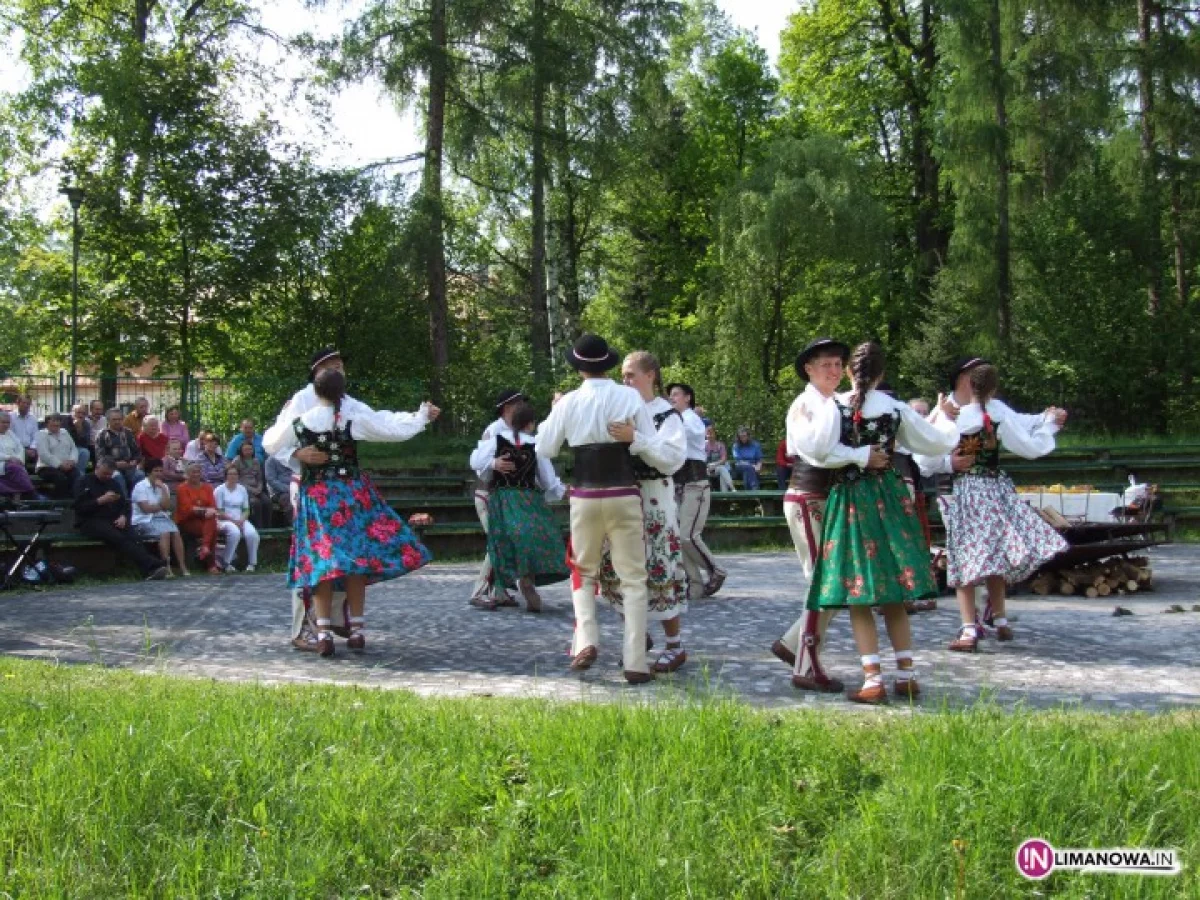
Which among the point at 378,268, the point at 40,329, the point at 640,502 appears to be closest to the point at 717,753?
the point at 640,502

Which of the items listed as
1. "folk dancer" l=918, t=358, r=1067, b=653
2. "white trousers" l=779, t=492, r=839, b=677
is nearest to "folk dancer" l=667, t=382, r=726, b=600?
"folk dancer" l=918, t=358, r=1067, b=653

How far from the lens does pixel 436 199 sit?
2573 cm

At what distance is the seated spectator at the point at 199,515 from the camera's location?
15766 millimetres

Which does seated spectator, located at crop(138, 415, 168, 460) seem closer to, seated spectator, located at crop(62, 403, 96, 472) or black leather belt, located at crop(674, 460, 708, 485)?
seated spectator, located at crop(62, 403, 96, 472)

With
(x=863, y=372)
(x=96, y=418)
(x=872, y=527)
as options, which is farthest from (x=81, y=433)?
(x=872, y=527)

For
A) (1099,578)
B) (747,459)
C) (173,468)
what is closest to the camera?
(1099,578)

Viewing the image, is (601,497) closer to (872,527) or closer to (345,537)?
(872,527)

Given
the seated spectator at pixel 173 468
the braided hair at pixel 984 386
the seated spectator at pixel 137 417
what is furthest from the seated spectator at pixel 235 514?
the braided hair at pixel 984 386

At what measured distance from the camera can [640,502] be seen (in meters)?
7.90

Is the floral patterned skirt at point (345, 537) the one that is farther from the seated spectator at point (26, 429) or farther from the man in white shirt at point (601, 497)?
the seated spectator at point (26, 429)

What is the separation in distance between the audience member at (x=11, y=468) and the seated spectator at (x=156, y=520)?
119 centimetres

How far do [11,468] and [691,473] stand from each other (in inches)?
311

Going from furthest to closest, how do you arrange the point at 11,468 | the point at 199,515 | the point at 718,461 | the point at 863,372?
the point at 718,461, the point at 199,515, the point at 11,468, the point at 863,372

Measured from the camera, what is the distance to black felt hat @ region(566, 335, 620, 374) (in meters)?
7.94
